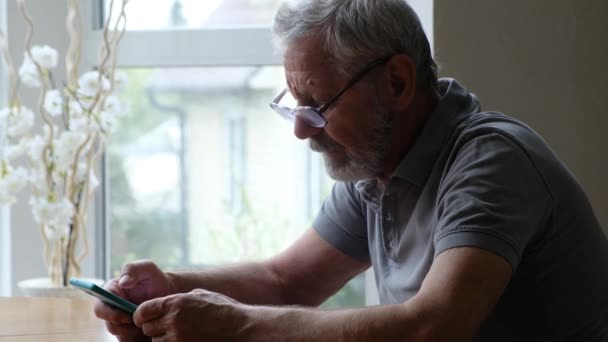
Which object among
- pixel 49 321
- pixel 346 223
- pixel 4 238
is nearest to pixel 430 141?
pixel 346 223

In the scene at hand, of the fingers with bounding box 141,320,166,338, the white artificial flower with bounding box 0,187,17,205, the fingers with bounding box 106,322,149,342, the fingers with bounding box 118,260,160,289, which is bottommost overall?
the fingers with bounding box 106,322,149,342

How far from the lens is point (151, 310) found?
1.37m

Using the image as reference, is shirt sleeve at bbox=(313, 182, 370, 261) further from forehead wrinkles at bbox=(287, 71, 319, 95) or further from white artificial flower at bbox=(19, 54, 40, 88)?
white artificial flower at bbox=(19, 54, 40, 88)

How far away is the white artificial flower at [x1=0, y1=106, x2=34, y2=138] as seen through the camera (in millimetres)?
2492

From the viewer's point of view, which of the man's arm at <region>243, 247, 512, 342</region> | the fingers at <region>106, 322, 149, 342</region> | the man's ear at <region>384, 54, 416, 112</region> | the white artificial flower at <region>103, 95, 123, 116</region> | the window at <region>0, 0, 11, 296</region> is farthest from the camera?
the window at <region>0, 0, 11, 296</region>

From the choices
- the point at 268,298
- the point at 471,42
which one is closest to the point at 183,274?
the point at 268,298

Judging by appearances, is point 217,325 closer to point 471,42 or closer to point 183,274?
point 183,274

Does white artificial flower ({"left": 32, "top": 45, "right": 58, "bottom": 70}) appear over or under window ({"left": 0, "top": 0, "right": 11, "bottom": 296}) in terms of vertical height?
over

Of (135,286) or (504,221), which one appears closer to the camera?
Result: (504,221)

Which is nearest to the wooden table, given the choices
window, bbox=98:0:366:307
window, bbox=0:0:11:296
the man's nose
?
the man's nose

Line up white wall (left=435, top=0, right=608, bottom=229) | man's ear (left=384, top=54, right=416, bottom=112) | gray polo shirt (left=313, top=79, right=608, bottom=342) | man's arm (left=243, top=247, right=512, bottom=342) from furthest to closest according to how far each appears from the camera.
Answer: white wall (left=435, top=0, right=608, bottom=229) < man's ear (left=384, top=54, right=416, bottom=112) < gray polo shirt (left=313, top=79, right=608, bottom=342) < man's arm (left=243, top=247, right=512, bottom=342)

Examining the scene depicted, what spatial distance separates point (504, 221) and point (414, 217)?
28cm

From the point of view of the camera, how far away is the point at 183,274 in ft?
5.82

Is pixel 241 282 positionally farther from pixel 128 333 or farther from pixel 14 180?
pixel 14 180
